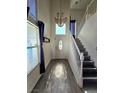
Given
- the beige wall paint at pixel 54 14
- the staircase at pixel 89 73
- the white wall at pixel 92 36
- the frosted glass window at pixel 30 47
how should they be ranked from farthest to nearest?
the beige wall paint at pixel 54 14 → the white wall at pixel 92 36 → the staircase at pixel 89 73 → the frosted glass window at pixel 30 47

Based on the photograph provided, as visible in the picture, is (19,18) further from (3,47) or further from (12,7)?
(3,47)

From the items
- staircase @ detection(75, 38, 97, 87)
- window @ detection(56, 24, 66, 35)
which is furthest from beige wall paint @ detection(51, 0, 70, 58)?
staircase @ detection(75, 38, 97, 87)

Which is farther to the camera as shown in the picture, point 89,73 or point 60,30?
point 60,30

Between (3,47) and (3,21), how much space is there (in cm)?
25

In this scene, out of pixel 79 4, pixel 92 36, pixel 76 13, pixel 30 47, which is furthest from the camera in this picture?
pixel 76 13

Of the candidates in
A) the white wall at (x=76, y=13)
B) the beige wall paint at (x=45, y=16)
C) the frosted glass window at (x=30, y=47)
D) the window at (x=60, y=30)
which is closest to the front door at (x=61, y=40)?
the window at (x=60, y=30)

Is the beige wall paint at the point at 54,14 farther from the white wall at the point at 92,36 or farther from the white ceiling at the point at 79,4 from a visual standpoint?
the white wall at the point at 92,36

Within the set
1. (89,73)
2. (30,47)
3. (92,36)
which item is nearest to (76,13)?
(92,36)

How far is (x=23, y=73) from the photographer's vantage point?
6.45 feet

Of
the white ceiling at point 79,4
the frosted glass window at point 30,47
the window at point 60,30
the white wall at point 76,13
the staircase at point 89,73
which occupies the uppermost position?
the white ceiling at point 79,4

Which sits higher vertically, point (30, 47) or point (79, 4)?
point (79, 4)

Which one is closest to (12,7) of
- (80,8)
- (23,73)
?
(23,73)

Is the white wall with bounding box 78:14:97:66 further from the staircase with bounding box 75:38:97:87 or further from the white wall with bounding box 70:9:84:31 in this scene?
the white wall with bounding box 70:9:84:31

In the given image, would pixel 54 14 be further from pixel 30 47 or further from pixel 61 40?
pixel 30 47
